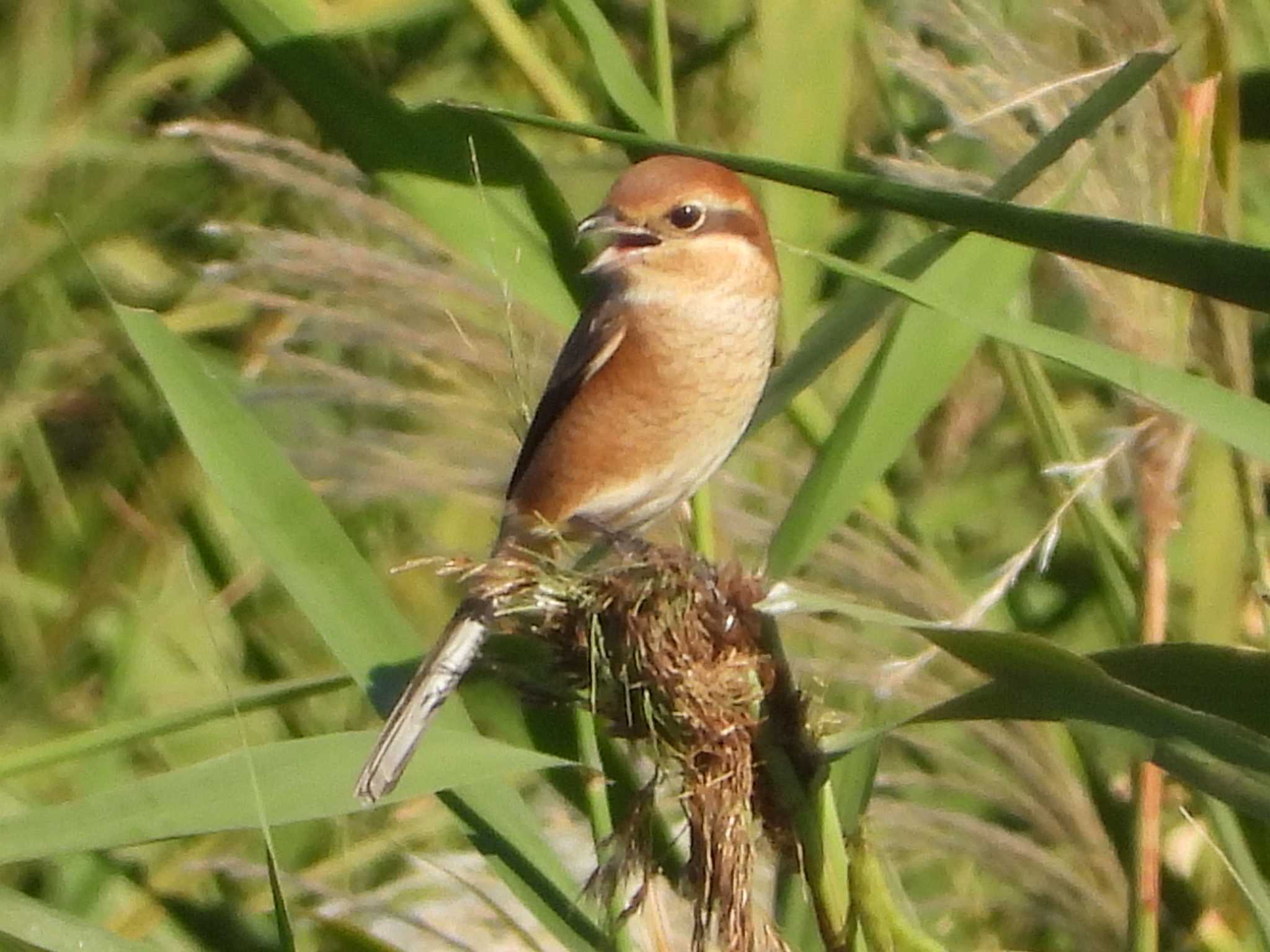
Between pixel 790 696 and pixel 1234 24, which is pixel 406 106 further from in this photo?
pixel 1234 24

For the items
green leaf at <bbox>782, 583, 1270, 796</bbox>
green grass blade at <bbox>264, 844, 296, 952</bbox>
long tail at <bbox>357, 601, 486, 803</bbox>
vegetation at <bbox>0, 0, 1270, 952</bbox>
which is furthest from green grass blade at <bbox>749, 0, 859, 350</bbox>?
green grass blade at <bbox>264, 844, 296, 952</bbox>

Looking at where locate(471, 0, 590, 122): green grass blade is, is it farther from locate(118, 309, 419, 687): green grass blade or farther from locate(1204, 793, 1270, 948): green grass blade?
locate(1204, 793, 1270, 948): green grass blade

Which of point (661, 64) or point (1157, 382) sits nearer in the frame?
point (1157, 382)

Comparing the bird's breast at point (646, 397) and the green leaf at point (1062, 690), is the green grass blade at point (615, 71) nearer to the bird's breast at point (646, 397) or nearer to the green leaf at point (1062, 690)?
the bird's breast at point (646, 397)

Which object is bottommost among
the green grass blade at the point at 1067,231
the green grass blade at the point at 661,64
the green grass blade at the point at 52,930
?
the green grass blade at the point at 52,930

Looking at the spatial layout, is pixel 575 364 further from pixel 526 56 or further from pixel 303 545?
pixel 303 545

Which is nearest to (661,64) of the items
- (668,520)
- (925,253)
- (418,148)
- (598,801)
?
(418,148)

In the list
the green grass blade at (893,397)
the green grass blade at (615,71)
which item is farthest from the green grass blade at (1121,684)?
the green grass blade at (615,71)
